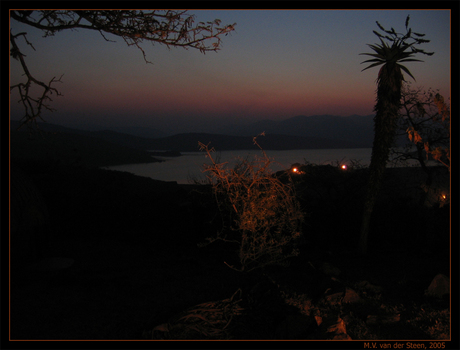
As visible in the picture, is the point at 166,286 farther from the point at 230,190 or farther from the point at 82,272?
the point at 230,190

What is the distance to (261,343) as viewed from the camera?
3.70m

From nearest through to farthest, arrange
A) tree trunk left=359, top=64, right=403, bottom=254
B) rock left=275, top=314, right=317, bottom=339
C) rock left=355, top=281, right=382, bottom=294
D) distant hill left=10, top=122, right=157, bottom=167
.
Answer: rock left=275, top=314, right=317, bottom=339
rock left=355, top=281, right=382, bottom=294
tree trunk left=359, top=64, right=403, bottom=254
distant hill left=10, top=122, right=157, bottom=167

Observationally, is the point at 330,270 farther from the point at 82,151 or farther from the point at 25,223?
the point at 82,151

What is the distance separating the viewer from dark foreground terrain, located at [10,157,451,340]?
4.02 m

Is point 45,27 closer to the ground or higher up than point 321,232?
higher up

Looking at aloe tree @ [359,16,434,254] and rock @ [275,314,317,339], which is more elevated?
aloe tree @ [359,16,434,254]

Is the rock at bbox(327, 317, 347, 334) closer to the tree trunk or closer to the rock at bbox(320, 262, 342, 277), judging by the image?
the rock at bbox(320, 262, 342, 277)

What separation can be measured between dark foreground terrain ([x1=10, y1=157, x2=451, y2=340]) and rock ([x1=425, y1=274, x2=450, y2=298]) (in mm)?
62

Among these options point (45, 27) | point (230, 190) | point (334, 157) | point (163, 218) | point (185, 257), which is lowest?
point (185, 257)

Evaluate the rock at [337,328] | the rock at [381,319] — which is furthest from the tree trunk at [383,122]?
the rock at [337,328]

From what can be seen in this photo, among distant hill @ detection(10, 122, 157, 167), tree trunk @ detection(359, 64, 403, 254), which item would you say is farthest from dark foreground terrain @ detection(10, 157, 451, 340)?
distant hill @ detection(10, 122, 157, 167)
